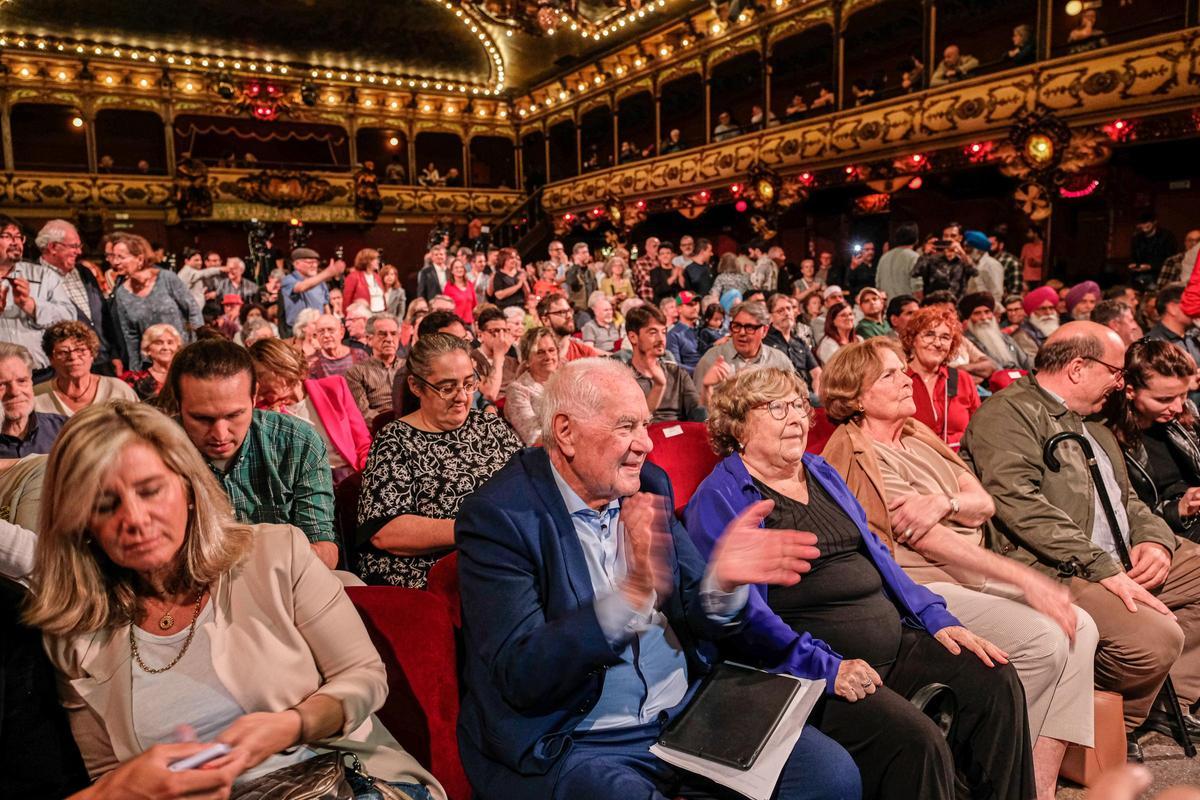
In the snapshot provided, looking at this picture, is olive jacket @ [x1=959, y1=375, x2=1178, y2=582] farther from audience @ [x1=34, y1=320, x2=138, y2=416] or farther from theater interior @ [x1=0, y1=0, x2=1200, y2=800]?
theater interior @ [x1=0, y1=0, x2=1200, y2=800]

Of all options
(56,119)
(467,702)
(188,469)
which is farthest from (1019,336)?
(56,119)

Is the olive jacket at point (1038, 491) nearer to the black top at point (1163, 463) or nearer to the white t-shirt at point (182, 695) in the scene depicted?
the black top at point (1163, 463)

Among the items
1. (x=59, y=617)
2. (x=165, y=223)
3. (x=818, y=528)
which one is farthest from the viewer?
(x=165, y=223)

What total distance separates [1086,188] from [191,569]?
36.2 ft

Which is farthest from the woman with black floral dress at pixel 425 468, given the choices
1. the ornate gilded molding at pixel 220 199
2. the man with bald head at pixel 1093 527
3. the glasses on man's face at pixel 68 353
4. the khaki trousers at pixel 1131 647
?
the ornate gilded molding at pixel 220 199

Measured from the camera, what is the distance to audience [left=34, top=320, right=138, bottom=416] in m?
3.00

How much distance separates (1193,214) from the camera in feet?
31.7

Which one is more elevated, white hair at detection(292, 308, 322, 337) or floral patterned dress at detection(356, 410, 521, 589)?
white hair at detection(292, 308, 322, 337)

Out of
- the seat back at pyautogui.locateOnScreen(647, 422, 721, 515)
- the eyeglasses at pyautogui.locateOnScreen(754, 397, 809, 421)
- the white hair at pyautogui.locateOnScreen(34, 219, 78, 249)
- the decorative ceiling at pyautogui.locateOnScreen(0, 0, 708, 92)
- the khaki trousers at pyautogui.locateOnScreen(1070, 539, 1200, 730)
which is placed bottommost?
the khaki trousers at pyautogui.locateOnScreen(1070, 539, 1200, 730)

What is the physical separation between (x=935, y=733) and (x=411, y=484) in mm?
1497

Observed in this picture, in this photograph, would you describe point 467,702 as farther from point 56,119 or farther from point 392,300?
point 56,119

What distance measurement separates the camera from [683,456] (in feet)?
8.98

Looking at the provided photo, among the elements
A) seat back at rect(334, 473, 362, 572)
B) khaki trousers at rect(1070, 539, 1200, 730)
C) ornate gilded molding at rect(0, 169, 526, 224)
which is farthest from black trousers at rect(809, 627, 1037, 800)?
ornate gilded molding at rect(0, 169, 526, 224)

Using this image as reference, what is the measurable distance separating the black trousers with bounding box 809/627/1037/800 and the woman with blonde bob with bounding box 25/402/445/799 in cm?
96
